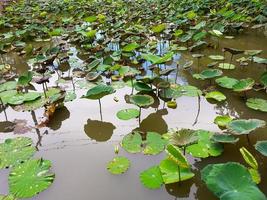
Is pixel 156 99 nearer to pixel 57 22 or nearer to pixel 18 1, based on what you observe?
pixel 57 22

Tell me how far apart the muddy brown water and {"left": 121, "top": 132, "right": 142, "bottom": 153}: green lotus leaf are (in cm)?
6

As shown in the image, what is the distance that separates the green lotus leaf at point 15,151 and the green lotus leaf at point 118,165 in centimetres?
71

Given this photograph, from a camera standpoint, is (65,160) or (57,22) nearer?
(65,160)

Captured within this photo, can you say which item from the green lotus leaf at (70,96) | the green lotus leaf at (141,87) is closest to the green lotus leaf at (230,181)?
the green lotus leaf at (141,87)

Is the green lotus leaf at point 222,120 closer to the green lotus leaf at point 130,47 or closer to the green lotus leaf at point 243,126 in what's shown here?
the green lotus leaf at point 243,126

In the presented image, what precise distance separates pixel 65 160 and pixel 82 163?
0.54ft

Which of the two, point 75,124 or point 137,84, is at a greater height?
point 137,84

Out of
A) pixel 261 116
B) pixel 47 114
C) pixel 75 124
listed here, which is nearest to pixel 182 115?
pixel 261 116

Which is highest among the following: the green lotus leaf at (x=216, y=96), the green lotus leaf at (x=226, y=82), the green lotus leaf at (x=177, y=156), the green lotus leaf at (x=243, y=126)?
the green lotus leaf at (x=177, y=156)

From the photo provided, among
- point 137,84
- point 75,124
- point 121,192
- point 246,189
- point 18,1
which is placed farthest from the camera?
point 18,1

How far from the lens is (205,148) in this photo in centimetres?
255

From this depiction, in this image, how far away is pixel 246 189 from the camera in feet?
5.80

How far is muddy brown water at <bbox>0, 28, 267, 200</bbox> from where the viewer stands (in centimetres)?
227

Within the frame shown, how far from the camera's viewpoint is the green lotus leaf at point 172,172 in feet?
7.09
